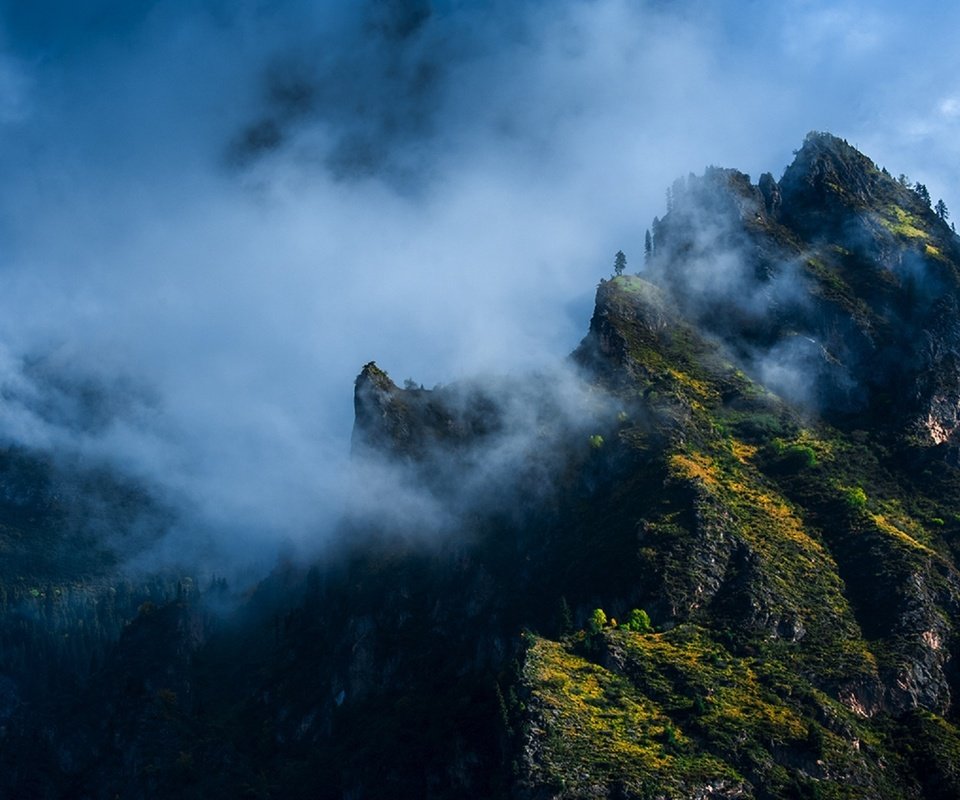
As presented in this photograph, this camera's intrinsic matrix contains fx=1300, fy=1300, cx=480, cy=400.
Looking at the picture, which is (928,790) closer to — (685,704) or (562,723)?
(685,704)

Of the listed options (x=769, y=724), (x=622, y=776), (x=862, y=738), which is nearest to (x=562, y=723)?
(x=622, y=776)

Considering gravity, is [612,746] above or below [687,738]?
above

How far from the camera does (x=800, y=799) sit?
17900cm

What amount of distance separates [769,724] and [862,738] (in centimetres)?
1522

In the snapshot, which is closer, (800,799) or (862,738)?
(800,799)

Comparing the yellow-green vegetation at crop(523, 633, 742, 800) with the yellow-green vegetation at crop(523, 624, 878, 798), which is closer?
the yellow-green vegetation at crop(523, 633, 742, 800)

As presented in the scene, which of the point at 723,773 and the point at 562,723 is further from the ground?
the point at 562,723

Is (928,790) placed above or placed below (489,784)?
below

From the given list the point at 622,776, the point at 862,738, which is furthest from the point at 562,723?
the point at 862,738

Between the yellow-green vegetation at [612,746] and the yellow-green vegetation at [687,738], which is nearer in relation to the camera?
the yellow-green vegetation at [612,746]

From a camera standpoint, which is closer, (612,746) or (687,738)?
(612,746)

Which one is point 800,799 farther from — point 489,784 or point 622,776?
point 489,784

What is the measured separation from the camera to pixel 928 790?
7451 inches

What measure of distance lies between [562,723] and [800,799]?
3486 cm
